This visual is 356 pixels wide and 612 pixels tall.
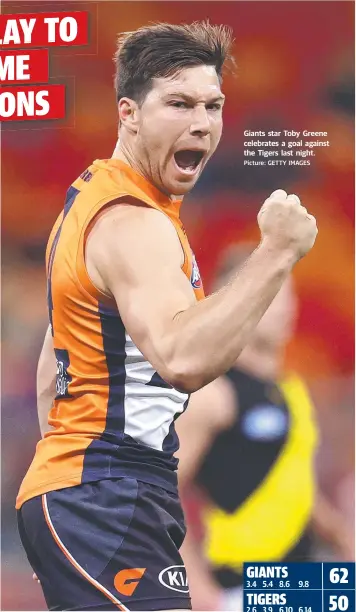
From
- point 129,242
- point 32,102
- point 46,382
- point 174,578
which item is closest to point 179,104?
point 129,242

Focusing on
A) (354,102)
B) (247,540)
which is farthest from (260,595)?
(354,102)

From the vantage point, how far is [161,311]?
1.89 m

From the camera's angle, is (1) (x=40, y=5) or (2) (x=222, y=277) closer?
(1) (x=40, y=5)

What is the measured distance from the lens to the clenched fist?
1.99 m

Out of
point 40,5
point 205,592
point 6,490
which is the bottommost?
point 205,592

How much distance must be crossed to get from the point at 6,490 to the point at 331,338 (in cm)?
120

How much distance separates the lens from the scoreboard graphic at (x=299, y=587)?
9.46ft

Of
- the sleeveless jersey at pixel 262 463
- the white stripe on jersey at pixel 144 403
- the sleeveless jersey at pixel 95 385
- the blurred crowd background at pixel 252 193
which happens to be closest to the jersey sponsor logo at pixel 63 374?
the sleeveless jersey at pixel 95 385

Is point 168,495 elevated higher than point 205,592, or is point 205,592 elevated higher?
point 168,495

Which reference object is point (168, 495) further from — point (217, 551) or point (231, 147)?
point (231, 147)

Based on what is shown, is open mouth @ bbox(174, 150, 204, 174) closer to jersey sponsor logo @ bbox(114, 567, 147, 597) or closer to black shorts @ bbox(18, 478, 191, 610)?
black shorts @ bbox(18, 478, 191, 610)

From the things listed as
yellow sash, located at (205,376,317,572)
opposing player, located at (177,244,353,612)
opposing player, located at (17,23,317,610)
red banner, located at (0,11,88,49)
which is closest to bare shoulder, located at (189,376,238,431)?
opposing player, located at (177,244,353,612)

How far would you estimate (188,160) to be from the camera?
7.73 ft

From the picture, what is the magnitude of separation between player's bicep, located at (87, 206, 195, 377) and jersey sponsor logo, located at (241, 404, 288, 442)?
1331 mm
